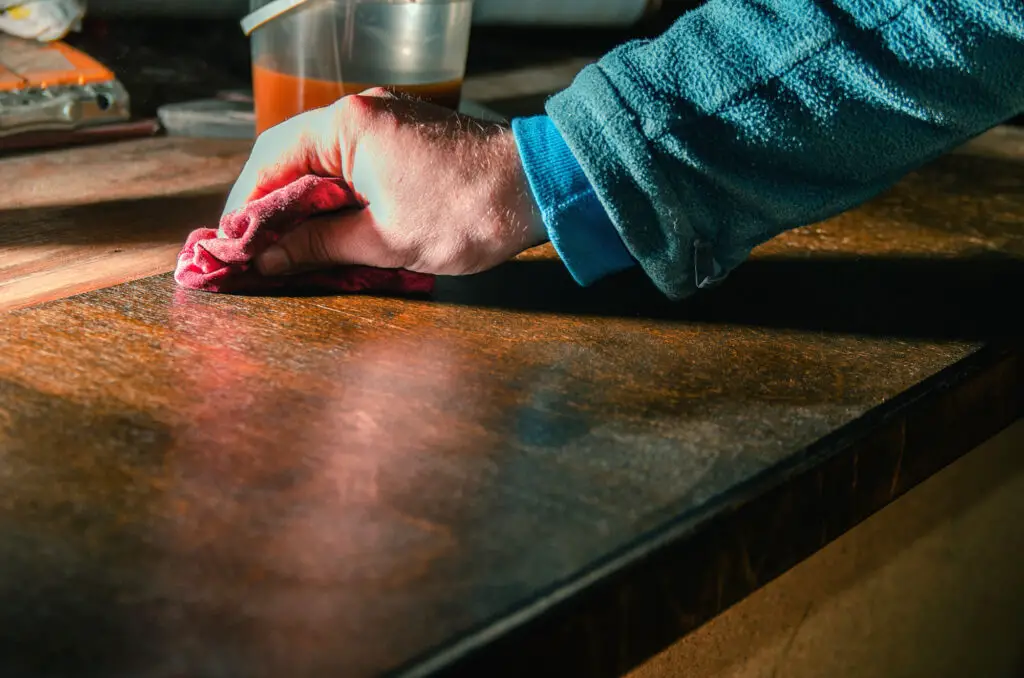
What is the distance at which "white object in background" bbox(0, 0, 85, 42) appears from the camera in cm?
113

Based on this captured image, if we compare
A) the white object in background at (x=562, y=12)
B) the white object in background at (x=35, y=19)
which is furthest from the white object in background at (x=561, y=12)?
the white object in background at (x=35, y=19)

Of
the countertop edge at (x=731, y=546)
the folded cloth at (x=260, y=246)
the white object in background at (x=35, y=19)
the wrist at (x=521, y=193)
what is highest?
the white object in background at (x=35, y=19)

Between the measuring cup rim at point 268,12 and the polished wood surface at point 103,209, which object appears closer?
the polished wood surface at point 103,209

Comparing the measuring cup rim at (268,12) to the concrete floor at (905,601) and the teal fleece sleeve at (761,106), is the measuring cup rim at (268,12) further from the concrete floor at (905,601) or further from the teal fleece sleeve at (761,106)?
the concrete floor at (905,601)

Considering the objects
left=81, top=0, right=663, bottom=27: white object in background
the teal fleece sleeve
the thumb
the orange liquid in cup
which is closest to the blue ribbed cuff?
the teal fleece sleeve

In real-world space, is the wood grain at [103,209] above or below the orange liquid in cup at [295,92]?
below

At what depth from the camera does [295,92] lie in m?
0.92

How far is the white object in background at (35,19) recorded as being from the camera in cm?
113

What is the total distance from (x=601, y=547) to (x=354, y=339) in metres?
0.26

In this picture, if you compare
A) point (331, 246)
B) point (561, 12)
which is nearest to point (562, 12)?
point (561, 12)

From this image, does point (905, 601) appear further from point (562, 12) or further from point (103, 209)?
point (562, 12)

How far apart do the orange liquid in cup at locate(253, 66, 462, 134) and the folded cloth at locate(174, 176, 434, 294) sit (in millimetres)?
239

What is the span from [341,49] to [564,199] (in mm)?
370

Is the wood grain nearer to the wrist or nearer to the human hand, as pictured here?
the human hand
